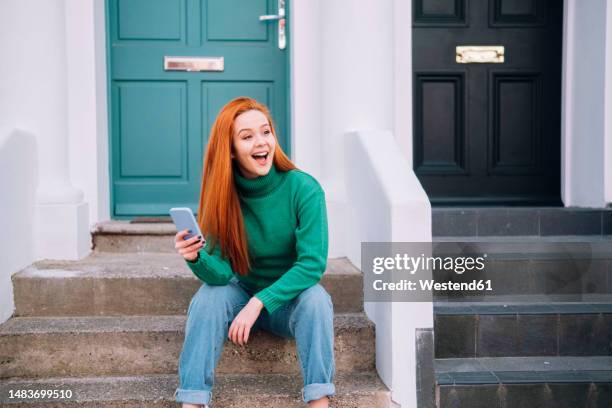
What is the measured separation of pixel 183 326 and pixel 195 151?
1.56 m

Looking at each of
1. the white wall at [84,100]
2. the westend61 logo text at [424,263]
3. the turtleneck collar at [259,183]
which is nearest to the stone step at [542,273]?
the westend61 logo text at [424,263]

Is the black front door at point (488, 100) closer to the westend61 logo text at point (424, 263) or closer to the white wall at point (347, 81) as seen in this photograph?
the white wall at point (347, 81)

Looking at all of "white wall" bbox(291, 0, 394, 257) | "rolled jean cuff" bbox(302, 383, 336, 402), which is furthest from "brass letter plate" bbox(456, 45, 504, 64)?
"rolled jean cuff" bbox(302, 383, 336, 402)

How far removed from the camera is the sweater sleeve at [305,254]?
2324 millimetres

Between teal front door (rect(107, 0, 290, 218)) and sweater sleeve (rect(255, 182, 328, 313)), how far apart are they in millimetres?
1614

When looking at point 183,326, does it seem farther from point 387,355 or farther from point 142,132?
point 142,132

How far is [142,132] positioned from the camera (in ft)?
13.1

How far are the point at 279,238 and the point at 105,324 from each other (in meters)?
0.97

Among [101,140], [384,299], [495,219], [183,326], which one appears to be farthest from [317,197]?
[101,140]

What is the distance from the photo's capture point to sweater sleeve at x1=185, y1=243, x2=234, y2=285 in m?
2.31

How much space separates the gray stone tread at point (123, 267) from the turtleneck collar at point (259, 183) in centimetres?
71

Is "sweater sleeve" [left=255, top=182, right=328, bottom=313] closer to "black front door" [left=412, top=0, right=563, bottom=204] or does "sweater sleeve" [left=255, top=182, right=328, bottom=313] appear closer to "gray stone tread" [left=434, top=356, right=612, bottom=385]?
"gray stone tread" [left=434, top=356, right=612, bottom=385]

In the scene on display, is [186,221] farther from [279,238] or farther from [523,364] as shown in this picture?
[523,364]

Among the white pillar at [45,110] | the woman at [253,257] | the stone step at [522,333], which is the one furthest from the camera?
the white pillar at [45,110]
